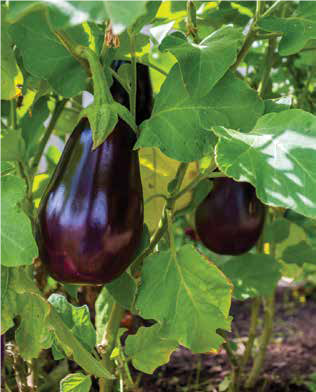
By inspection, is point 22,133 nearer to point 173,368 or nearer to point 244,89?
point 244,89

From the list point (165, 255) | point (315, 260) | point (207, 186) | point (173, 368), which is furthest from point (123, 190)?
point (173, 368)

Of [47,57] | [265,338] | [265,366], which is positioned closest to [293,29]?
[47,57]

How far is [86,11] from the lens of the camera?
9.9 inches

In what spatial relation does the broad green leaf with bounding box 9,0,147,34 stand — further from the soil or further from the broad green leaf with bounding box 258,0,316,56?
the soil

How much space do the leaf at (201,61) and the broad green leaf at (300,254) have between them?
1.43 feet

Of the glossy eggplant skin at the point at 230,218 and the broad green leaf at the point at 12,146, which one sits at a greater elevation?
the broad green leaf at the point at 12,146

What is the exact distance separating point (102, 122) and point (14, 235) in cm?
11

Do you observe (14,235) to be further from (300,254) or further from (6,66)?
(300,254)

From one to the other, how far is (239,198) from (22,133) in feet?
0.84

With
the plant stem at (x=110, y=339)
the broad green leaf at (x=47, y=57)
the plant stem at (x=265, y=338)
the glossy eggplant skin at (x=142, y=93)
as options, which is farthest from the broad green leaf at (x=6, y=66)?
the plant stem at (x=265, y=338)

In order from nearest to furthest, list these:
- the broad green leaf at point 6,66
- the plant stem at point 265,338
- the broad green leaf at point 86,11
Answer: the broad green leaf at point 86,11, the broad green leaf at point 6,66, the plant stem at point 265,338

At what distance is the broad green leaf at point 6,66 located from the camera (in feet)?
1.56

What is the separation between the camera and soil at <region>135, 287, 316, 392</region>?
975mm

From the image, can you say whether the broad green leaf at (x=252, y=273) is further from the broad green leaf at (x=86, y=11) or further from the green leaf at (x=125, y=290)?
the broad green leaf at (x=86, y=11)
